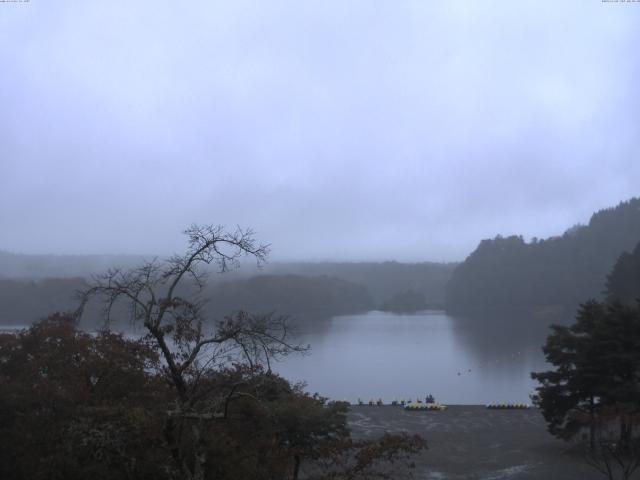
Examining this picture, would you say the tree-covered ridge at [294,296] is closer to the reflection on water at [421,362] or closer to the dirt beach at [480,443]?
the reflection on water at [421,362]

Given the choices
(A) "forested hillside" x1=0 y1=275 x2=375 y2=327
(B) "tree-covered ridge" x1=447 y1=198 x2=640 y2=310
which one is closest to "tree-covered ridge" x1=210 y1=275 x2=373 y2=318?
(A) "forested hillside" x1=0 y1=275 x2=375 y2=327

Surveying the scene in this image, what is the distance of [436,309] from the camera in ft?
285

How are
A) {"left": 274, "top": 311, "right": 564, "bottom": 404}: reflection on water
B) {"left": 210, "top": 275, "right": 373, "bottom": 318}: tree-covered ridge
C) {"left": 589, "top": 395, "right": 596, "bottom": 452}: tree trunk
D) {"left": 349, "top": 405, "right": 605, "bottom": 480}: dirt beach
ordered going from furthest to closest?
{"left": 210, "top": 275, "right": 373, "bottom": 318}: tree-covered ridge → {"left": 274, "top": 311, "right": 564, "bottom": 404}: reflection on water → {"left": 349, "top": 405, "right": 605, "bottom": 480}: dirt beach → {"left": 589, "top": 395, "right": 596, "bottom": 452}: tree trunk

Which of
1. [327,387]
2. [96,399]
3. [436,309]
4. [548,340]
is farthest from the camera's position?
[436,309]

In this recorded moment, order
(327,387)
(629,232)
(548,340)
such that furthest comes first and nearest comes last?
(629,232) < (327,387) < (548,340)

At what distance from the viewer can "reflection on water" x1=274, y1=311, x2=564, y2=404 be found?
80.1 feet

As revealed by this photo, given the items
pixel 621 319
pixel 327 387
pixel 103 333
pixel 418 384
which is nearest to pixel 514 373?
pixel 418 384

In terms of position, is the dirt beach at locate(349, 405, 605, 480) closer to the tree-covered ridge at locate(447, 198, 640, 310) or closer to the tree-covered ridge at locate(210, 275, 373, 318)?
the tree-covered ridge at locate(210, 275, 373, 318)

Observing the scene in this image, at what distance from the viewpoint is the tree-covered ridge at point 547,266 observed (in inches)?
2729

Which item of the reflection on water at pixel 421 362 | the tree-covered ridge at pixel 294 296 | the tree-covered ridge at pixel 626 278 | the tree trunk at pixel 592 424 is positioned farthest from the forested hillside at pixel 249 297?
the tree trunk at pixel 592 424

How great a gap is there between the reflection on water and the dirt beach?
4068mm

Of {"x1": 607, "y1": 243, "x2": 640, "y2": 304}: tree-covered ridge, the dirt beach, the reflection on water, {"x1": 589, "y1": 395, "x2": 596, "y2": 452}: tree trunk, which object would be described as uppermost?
{"x1": 607, "y1": 243, "x2": 640, "y2": 304}: tree-covered ridge

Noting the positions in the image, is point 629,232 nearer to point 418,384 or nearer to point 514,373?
point 514,373

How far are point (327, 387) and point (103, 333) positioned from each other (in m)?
17.7
